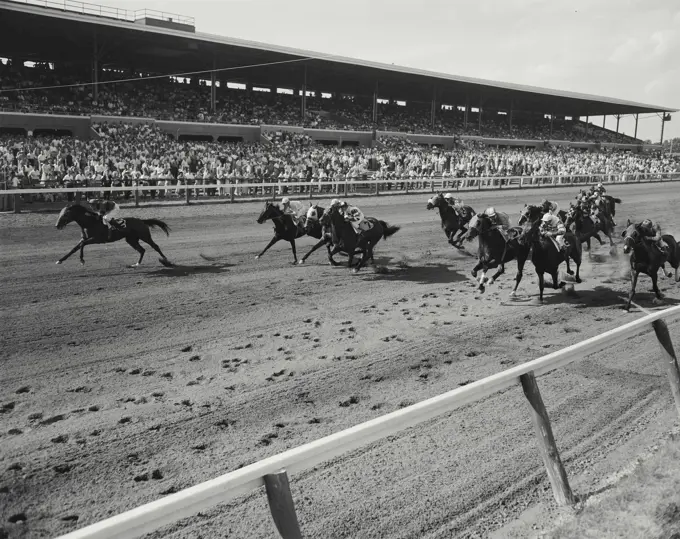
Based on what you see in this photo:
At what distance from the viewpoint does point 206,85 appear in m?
46.7

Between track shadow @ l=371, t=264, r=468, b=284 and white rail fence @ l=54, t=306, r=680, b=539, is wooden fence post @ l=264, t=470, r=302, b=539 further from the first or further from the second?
track shadow @ l=371, t=264, r=468, b=284

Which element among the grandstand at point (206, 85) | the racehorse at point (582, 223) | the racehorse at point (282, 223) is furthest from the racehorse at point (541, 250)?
the grandstand at point (206, 85)

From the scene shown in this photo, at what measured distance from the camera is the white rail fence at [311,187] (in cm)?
2012

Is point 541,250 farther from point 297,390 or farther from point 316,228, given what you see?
point 297,390

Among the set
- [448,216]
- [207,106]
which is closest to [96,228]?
[448,216]

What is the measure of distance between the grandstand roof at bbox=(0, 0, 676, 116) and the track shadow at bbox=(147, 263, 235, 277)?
85.1ft

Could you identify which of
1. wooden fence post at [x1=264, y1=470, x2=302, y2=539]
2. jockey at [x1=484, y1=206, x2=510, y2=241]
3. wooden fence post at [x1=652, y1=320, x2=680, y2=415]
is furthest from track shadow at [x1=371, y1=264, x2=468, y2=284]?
wooden fence post at [x1=264, y1=470, x2=302, y2=539]

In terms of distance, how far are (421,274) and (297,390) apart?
279 inches

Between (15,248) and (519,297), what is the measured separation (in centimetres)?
1103

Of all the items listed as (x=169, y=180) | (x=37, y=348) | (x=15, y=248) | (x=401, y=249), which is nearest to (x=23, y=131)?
(x=169, y=180)

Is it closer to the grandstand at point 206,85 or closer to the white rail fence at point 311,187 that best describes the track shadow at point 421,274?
the white rail fence at point 311,187

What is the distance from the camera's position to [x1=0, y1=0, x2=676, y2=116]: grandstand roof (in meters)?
34.6

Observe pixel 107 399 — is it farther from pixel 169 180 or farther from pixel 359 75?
pixel 359 75

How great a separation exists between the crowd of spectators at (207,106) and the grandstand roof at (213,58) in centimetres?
128
